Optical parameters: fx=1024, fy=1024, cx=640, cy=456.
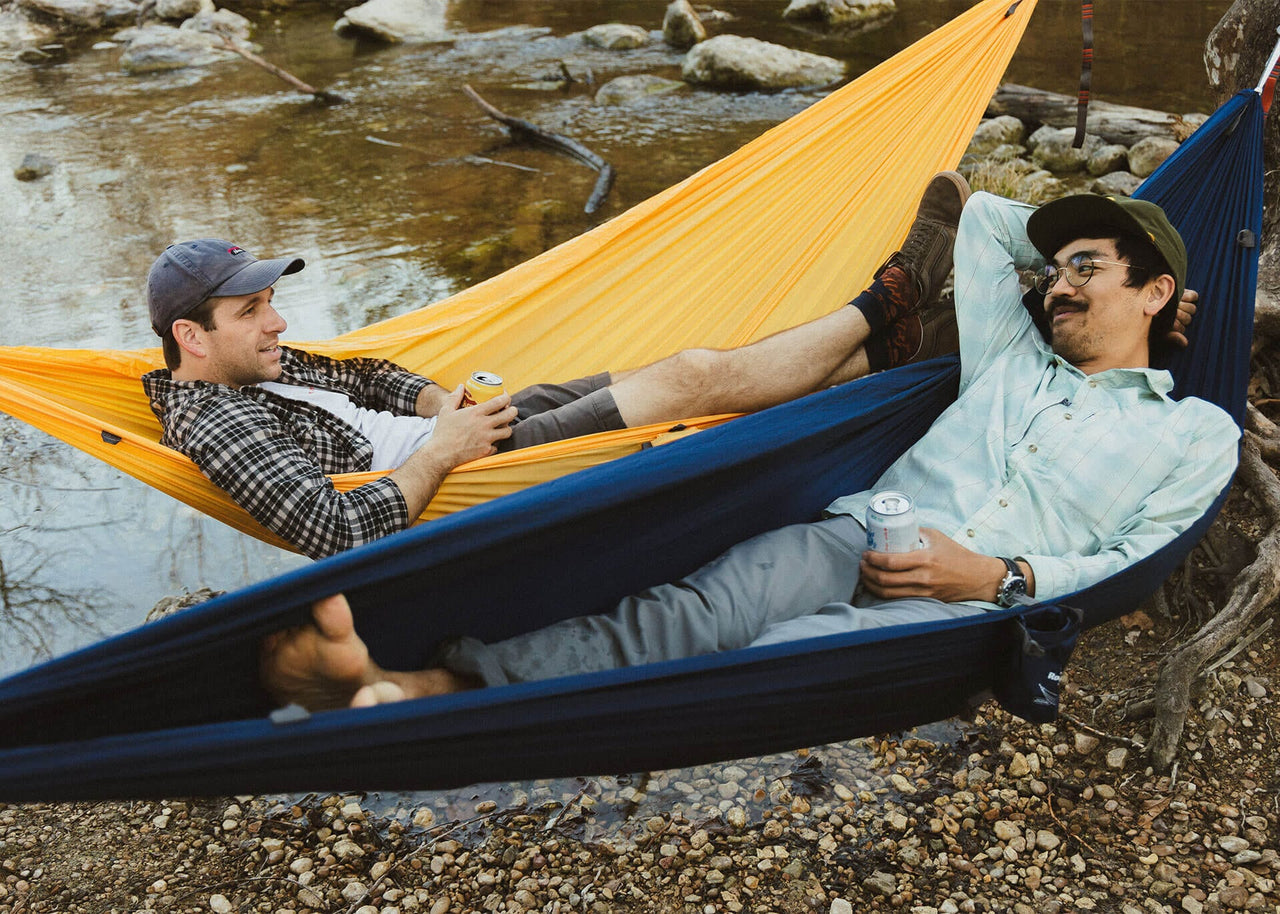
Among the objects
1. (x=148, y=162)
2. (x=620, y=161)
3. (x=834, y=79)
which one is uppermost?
(x=834, y=79)

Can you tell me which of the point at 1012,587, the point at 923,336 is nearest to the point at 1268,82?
the point at 923,336

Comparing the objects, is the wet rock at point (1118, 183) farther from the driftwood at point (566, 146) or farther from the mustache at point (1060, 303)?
the mustache at point (1060, 303)

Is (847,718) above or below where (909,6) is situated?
below

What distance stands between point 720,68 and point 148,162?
3.65 meters

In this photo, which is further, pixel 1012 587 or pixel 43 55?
pixel 43 55

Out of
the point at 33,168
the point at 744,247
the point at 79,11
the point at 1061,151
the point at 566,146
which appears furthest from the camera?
the point at 79,11

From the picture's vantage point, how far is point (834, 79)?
698 centimetres

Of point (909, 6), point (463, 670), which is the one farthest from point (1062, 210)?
point (909, 6)

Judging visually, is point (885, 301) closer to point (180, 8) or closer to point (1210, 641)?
point (1210, 641)

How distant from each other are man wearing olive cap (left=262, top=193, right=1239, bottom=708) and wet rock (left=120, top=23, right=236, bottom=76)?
7.92 m

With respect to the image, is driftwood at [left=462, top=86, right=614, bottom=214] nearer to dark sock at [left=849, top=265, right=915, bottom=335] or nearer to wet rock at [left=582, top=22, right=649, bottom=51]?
wet rock at [left=582, top=22, right=649, bottom=51]

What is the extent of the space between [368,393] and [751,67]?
5.29 meters

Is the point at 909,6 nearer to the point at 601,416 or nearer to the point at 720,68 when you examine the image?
the point at 720,68

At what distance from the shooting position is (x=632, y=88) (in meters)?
6.77
